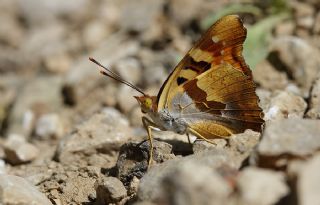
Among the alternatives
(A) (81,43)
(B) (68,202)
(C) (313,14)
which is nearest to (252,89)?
(B) (68,202)

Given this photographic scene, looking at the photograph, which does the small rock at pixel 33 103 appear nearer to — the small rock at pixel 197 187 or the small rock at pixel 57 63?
the small rock at pixel 57 63

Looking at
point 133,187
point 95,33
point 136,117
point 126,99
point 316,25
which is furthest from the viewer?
point 95,33

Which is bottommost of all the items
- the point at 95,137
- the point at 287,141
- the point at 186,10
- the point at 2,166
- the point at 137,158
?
the point at 2,166

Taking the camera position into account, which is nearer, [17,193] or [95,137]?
[17,193]

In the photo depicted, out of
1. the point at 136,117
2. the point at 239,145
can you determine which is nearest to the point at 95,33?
the point at 136,117

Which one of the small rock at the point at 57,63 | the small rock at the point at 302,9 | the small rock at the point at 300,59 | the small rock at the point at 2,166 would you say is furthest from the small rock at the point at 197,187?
the small rock at the point at 57,63

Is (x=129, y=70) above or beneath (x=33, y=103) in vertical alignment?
above

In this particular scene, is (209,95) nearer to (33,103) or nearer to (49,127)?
(49,127)
